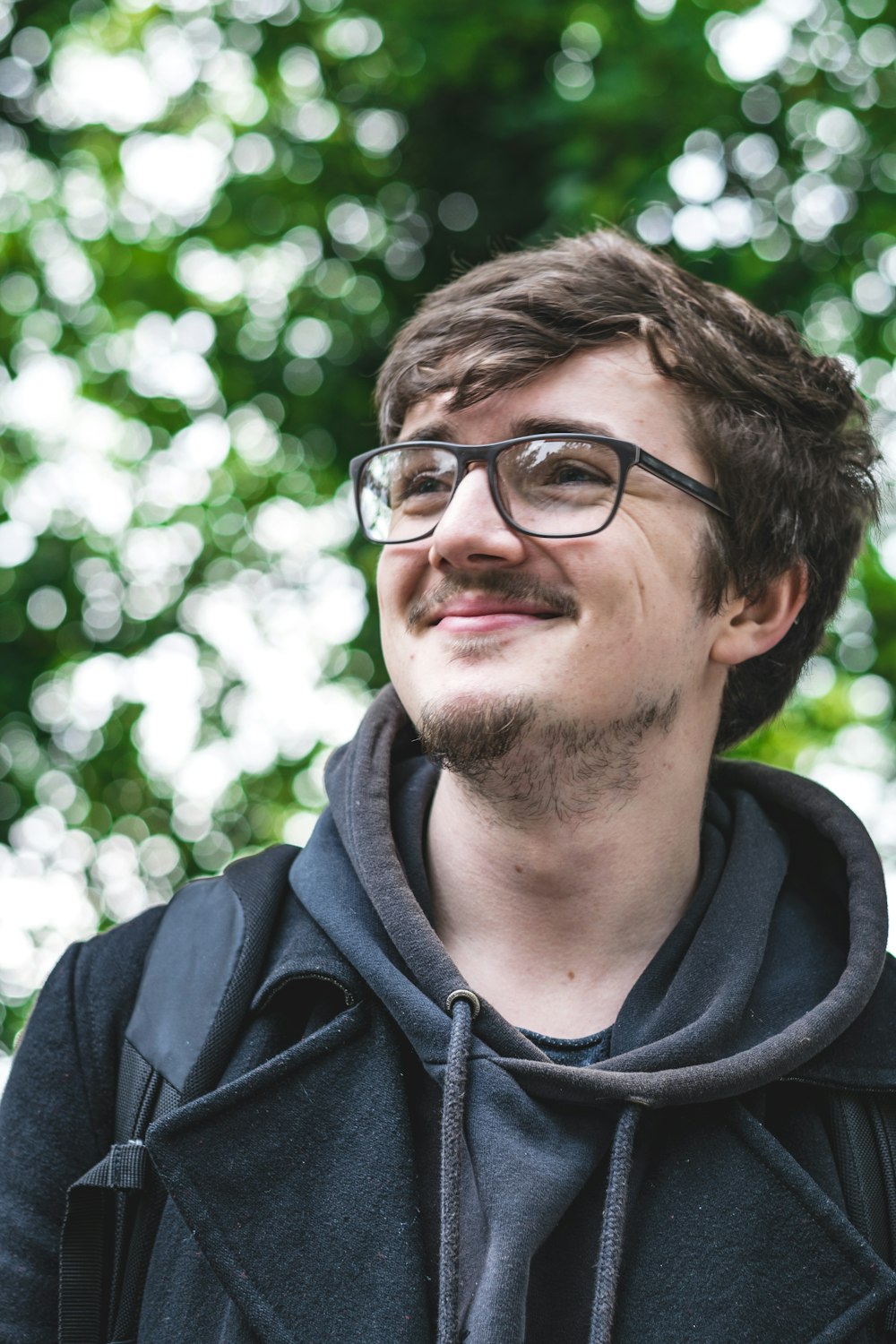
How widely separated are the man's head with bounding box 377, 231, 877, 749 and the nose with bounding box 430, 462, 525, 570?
44mm

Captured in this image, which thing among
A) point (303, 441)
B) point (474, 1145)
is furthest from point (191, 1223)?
point (303, 441)

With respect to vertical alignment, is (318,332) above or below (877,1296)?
above

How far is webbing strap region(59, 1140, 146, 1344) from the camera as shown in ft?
5.85

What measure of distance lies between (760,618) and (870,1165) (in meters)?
1.06

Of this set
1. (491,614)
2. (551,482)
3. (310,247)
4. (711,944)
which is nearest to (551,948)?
(711,944)

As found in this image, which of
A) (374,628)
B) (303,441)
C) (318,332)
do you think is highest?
(318,332)

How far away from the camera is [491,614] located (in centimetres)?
205

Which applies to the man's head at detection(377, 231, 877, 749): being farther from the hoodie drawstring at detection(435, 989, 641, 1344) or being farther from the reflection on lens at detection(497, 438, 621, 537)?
the hoodie drawstring at detection(435, 989, 641, 1344)

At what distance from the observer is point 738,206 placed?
3949mm

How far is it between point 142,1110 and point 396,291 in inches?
143

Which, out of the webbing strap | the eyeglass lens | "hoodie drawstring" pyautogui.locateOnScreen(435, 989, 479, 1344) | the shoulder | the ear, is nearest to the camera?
"hoodie drawstring" pyautogui.locateOnScreen(435, 989, 479, 1344)

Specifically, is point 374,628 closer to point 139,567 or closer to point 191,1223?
point 139,567

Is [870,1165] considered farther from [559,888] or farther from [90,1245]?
[90,1245]

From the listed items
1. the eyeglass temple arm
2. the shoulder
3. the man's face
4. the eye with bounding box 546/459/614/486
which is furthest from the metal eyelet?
the eyeglass temple arm
